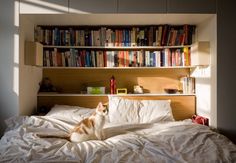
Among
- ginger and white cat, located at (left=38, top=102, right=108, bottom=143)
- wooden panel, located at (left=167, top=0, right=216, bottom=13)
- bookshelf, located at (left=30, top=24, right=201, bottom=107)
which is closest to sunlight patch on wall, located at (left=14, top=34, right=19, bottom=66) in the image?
bookshelf, located at (left=30, top=24, right=201, bottom=107)

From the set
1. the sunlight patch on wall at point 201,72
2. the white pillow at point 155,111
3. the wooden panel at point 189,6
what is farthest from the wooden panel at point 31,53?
the sunlight patch on wall at point 201,72

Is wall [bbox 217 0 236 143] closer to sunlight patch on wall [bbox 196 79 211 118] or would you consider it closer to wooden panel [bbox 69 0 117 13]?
sunlight patch on wall [bbox 196 79 211 118]

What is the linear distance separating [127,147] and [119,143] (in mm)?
137

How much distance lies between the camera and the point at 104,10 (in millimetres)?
2877

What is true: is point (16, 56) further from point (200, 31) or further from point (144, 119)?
point (200, 31)

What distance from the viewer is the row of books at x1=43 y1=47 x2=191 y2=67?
11.4 ft

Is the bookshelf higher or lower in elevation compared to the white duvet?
higher

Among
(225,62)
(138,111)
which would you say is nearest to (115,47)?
(138,111)

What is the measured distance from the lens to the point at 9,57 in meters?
2.88

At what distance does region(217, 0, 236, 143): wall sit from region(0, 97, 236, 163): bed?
1.74 feet

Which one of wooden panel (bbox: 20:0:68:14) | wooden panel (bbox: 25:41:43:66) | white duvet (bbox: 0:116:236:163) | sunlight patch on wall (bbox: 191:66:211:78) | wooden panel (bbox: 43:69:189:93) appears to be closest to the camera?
white duvet (bbox: 0:116:236:163)

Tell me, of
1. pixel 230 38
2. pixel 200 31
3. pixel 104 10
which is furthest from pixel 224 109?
pixel 104 10

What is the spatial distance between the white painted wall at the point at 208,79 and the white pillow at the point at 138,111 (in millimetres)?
429

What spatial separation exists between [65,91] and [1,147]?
1653 mm
